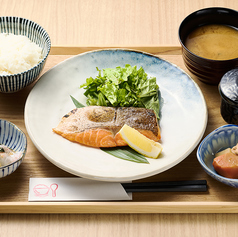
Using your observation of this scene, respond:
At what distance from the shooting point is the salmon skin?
7.49 feet

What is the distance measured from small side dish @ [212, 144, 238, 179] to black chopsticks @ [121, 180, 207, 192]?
129 mm

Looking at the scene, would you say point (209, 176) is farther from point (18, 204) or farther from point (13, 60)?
point (13, 60)

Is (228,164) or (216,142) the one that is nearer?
(228,164)

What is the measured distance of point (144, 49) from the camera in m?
2.94

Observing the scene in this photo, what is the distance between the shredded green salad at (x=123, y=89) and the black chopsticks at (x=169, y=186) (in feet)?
1.70

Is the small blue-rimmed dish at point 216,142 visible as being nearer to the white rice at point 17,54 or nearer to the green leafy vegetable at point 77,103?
the green leafy vegetable at point 77,103

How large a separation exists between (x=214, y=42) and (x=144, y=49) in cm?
56

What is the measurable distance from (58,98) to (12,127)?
408 mm

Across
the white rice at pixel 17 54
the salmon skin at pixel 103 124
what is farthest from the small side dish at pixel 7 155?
the white rice at pixel 17 54

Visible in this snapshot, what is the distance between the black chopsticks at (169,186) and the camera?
7.03 feet

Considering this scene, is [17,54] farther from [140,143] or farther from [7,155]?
[140,143]

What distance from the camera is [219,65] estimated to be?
246 centimetres

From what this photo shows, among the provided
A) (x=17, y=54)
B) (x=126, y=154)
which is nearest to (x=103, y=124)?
(x=126, y=154)

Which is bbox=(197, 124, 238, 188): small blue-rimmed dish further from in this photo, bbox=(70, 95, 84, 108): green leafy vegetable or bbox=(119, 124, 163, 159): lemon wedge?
bbox=(70, 95, 84, 108): green leafy vegetable
